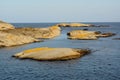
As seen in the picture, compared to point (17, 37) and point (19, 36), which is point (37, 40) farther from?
point (17, 37)

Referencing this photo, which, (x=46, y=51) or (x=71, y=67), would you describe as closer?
(x=71, y=67)

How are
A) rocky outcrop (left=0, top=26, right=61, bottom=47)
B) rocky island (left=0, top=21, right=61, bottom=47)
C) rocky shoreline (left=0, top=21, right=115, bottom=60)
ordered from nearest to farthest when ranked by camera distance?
1. rocky shoreline (left=0, top=21, right=115, bottom=60)
2. rocky outcrop (left=0, top=26, right=61, bottom=47)
3. rocky island (left=0, top=21, right=61, bottom=47)

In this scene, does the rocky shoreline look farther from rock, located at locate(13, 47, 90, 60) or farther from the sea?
the sea

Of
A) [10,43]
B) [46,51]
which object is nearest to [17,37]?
[10,43]

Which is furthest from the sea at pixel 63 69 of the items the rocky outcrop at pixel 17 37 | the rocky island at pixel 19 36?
the rocky island at pixel 19 36

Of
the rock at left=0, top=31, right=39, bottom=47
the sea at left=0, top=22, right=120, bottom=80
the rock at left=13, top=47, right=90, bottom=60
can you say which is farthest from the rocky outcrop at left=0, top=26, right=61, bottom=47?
the sea at left=0, top=22, right=120, bottom=80

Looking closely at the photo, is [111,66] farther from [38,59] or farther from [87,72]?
[38,59]

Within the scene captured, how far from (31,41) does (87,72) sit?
199 feet

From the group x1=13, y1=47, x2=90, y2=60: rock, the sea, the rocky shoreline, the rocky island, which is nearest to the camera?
the sea

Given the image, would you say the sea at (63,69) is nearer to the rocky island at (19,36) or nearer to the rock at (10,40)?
the rock at (10,40)

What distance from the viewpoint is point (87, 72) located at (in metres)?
52.8

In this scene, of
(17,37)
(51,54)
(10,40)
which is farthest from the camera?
(17,37)

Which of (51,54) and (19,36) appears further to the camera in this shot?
(19,36)

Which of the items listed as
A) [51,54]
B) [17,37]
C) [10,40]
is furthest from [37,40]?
[51,54]
